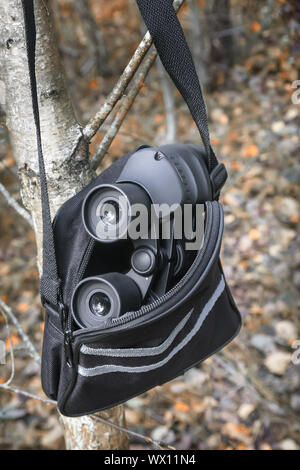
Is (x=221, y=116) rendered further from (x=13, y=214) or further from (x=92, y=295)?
(x=92, y=295)

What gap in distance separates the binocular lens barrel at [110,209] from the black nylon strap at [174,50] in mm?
214

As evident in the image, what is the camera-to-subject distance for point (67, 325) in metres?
0.96

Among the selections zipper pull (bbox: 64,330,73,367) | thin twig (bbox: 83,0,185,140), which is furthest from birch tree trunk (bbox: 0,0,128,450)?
zipper pull (bbox: 64,330,73,367)

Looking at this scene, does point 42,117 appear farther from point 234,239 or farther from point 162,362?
point 234,239

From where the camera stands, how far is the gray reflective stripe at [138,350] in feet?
3.11

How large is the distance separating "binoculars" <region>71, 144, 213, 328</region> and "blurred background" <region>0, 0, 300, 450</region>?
0.54 meters

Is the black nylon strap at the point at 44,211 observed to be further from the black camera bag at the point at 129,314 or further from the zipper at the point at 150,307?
the zipper at the point at 150,307

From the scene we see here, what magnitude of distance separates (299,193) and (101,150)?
6.96 ft

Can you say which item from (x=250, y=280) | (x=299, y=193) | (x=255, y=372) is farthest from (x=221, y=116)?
(x=255, y=372)

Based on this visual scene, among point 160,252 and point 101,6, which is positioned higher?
point 101,6

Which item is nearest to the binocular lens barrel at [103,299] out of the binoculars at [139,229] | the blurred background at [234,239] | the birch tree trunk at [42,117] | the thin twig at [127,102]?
the binoculars at [139,229]

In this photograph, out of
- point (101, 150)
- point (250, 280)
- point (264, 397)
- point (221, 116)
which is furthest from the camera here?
point (221, 116)

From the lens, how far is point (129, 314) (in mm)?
901
